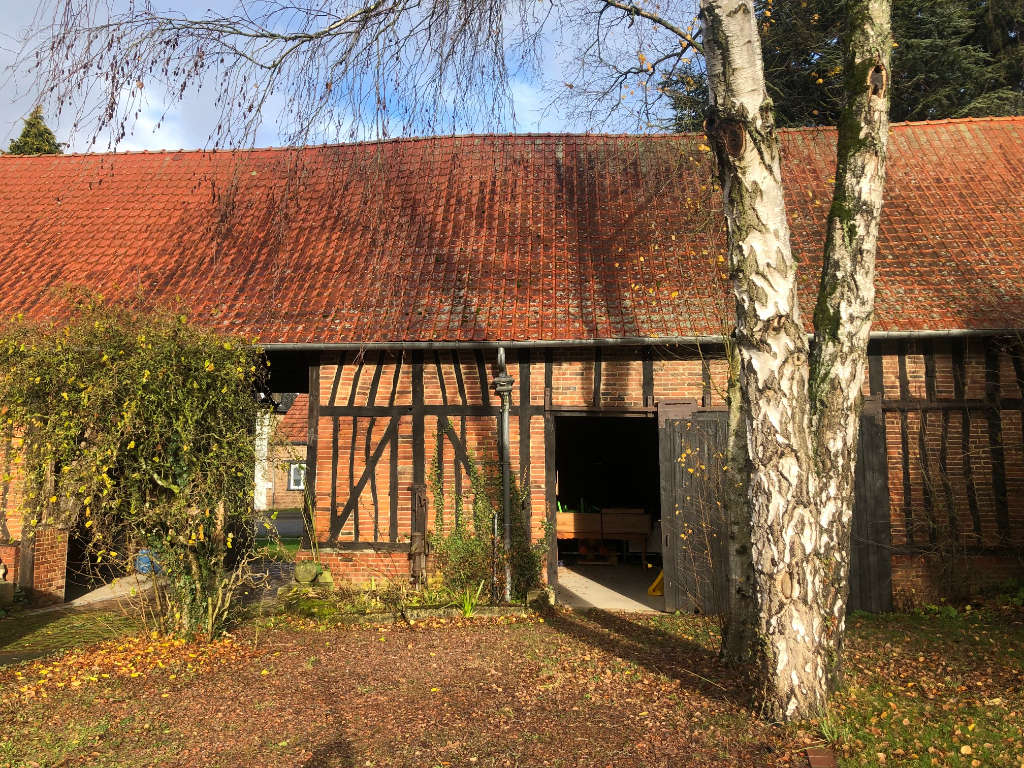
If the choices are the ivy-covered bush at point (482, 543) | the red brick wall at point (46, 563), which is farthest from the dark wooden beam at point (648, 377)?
the red brick wall at point (46, 563)

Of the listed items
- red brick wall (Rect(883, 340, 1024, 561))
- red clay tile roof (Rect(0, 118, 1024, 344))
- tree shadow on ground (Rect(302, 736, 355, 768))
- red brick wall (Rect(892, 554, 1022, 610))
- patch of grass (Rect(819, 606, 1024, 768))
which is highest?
red clay tile roof (Rect(0, 118, 1024, 344))

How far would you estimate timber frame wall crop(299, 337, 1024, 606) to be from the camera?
771 cm

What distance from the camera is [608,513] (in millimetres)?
11078

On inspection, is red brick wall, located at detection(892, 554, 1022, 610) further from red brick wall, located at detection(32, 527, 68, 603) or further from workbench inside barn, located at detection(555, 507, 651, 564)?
red brick wall, located at detection(32, 527, 68, 603)

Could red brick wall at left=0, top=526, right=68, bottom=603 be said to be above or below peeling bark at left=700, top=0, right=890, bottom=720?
below

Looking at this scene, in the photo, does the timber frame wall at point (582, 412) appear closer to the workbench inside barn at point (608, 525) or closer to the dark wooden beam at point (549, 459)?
the dark wooden beam at point (549, 459)

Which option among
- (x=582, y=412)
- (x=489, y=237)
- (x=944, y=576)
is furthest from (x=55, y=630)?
(x=944, y=576)

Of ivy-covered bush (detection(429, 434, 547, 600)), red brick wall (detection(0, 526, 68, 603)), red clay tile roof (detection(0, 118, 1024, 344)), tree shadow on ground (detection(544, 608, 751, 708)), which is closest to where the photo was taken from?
tree shadow on ground (detection(544, 608, 751, 708))

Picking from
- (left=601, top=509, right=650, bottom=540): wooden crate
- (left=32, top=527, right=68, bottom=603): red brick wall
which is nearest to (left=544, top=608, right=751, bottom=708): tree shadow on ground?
(left=601, top=509, right=650, bottom=540): wooden crate

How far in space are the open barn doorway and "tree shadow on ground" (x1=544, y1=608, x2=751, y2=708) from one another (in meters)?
0.90

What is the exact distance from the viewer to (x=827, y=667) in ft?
13.5

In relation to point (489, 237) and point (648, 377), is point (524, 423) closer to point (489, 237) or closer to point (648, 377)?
point (648, 377)

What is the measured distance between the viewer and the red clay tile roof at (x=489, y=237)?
316 inches

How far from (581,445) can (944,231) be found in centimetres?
706
